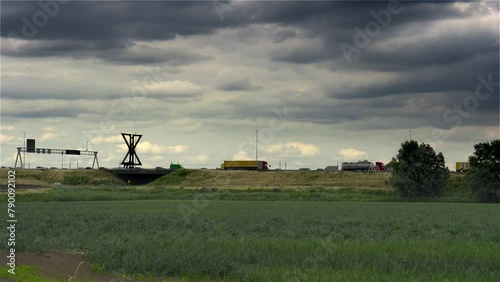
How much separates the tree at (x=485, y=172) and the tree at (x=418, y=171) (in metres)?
4.83

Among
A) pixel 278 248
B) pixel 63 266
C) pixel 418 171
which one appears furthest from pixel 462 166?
pixel 63 266

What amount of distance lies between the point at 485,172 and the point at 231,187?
5141cm

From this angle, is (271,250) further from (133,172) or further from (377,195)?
(133,172)

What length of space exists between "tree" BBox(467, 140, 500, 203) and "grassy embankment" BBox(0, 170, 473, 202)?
324cm

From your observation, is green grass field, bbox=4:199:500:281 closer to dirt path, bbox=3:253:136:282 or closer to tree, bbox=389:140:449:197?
dirt path, bbox=3:253:136:282

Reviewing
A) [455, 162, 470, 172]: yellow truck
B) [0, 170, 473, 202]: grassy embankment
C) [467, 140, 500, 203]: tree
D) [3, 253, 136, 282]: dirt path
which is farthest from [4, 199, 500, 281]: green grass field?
[455, 162, 470, 172]: yellow truck

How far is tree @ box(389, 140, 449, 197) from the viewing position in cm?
10181

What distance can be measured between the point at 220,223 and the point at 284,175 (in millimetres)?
120524

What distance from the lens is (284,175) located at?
160m

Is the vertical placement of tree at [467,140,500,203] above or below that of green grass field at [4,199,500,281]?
above

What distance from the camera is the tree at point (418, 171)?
334ft

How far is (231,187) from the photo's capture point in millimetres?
129500

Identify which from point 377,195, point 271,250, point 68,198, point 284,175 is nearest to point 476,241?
point 271,250

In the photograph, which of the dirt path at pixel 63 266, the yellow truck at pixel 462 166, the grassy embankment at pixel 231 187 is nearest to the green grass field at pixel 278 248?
the dirt path at pixel 63 266
